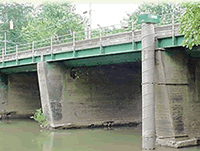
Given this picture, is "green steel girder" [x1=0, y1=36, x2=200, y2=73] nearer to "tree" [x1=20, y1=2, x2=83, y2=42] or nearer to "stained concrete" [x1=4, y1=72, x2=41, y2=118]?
"stained concrete" [x1=4, y1=72, x2=41, y2=118]

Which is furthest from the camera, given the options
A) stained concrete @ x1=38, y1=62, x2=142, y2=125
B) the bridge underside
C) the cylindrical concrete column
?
stained concrete @ x1=38, y1=62, x2=142, y2=125

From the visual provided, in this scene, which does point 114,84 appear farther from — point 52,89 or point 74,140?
point 74,140

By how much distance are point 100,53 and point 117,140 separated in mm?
4840

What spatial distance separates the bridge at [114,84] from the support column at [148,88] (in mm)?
38

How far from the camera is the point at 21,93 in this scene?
2977 centimetres

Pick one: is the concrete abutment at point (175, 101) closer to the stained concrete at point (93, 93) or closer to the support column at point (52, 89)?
the stained concrete at point (93, 93)

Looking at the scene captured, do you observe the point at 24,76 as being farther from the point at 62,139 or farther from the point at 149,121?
the point at 149,121

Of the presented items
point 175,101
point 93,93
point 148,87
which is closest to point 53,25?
point 93,93

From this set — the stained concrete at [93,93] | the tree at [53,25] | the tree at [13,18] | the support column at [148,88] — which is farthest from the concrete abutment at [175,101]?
the tree at [13,18]

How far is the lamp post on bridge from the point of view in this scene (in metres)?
11.8

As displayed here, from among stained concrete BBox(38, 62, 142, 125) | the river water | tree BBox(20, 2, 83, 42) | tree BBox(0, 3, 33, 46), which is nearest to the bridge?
stained concrete BBox(38, 62, 142, 125)

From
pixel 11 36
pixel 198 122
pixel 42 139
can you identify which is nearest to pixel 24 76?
pixel 42 139

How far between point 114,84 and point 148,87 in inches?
416

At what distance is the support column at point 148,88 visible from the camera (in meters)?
11.8
